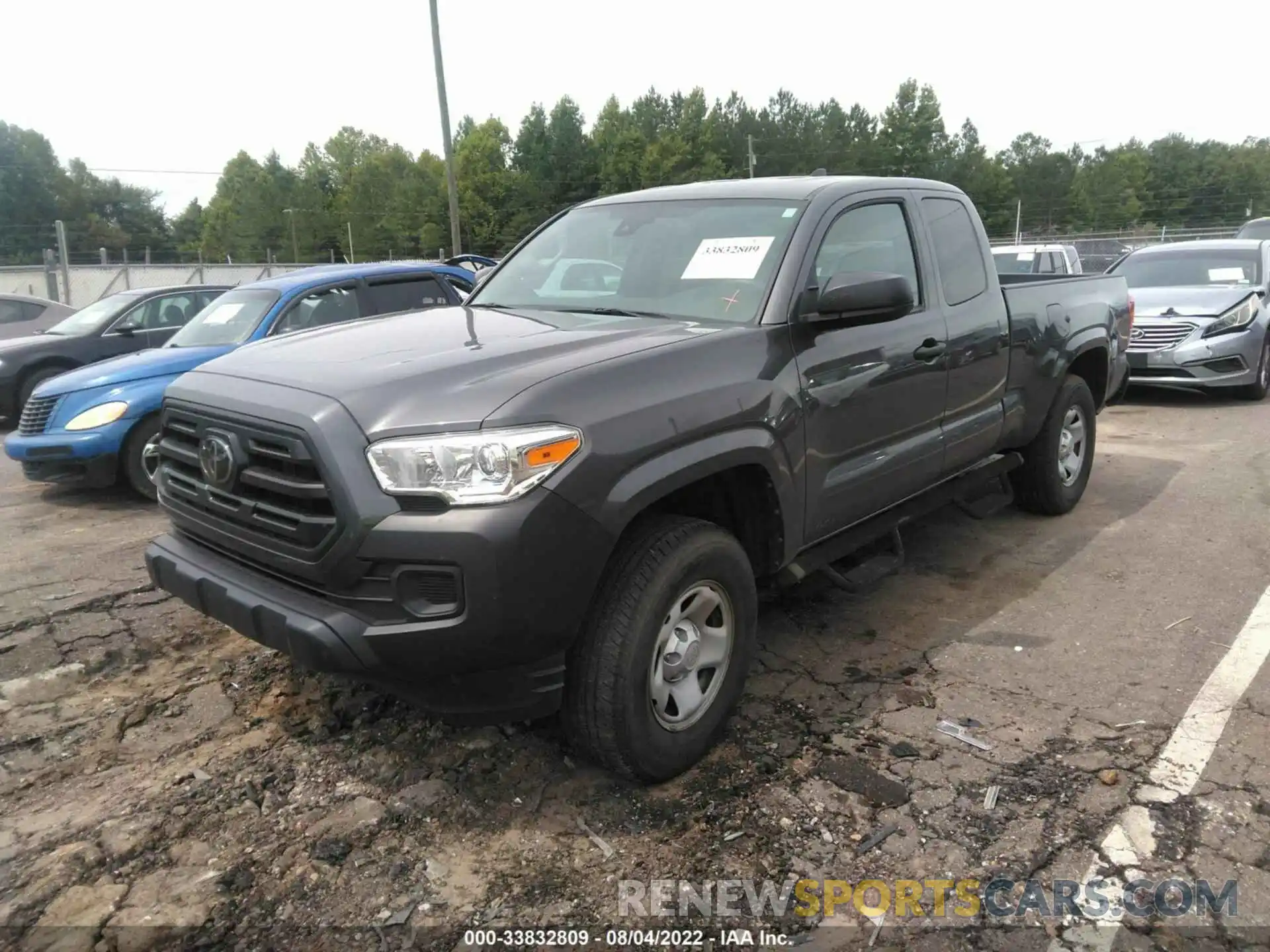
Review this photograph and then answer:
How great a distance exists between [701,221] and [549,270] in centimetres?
74

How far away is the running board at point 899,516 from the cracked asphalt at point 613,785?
444 millimetres

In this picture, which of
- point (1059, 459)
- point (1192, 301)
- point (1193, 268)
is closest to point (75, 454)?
point (1059, 459)

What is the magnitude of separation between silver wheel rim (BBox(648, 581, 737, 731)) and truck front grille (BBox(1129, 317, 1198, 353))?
832 centimetres

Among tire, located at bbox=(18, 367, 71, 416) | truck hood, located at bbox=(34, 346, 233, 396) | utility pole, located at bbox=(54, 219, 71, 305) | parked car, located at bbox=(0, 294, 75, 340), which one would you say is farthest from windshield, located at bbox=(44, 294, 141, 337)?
utility pole, located at bbox=(54, 219, 71, 305)

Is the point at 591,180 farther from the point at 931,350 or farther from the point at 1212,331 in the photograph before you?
the point at 931,350

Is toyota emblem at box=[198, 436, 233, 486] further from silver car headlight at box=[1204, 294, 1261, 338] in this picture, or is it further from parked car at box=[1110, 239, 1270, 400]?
silver car headlight at box=[1204, 294, 1261, 338]

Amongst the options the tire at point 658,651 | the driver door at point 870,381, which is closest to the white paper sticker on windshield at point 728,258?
the driver door at point 870,381

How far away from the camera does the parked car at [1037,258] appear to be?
13.4 meters

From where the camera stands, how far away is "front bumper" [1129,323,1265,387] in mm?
9328

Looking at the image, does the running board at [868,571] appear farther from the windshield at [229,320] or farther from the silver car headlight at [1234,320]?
the silver car headlight at [1234,320]

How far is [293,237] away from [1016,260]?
2830 inches

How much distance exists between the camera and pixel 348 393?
8.30 feet

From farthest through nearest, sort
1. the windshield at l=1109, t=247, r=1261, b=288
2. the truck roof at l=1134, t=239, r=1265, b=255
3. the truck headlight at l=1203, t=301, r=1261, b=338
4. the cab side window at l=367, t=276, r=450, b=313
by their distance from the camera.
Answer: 1. the truck roof at l=1134, t=239, r=1265, b=255
2. the windshield at l=1109, t=247, r=1261, b=288
3. the truck headlight at l=1203, t=301, r=1261, b=338
4. the cab side window at l=367, t=276, r=450, b=313

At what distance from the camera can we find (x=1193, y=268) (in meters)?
10.5
